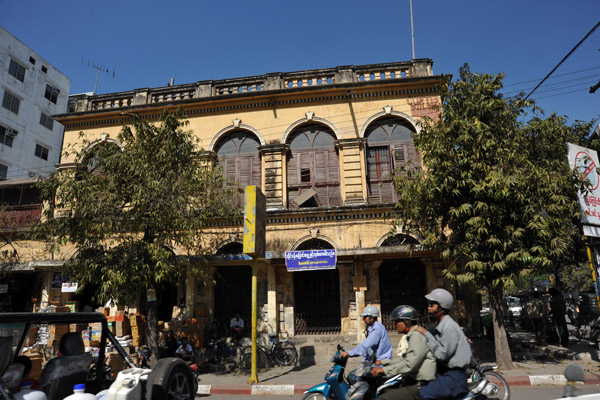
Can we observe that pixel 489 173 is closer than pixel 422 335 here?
No

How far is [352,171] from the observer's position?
14.2m

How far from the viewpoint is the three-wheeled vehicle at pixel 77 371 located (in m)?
3.80

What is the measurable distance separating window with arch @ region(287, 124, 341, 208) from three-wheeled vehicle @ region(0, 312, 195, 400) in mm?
9749

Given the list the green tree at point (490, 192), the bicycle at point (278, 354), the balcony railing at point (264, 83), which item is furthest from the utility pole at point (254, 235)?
the balcony railing at point (264, 83)

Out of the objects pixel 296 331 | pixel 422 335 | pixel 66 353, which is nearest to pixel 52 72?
pixel 296 331

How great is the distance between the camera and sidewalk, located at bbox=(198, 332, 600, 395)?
852cm

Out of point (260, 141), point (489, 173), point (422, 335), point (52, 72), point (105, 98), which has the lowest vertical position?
point (422, 335)

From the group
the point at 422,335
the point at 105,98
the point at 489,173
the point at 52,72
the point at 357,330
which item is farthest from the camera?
the point at 52,72

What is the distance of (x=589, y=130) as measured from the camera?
49.6ft

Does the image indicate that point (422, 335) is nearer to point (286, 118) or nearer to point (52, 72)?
point (286, 118)

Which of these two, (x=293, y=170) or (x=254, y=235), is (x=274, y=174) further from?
(x=254, y=235)

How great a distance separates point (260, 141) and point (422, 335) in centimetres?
1198

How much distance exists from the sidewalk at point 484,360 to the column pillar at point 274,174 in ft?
18.3

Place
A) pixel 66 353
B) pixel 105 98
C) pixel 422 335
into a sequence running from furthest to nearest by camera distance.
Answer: pixel 105 98 → pixel 66 353 → pixel 422 335
